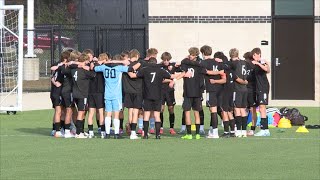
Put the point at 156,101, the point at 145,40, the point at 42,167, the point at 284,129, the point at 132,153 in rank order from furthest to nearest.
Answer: the point at 145,40 → the point at 284,129 → the point at 156,101 → the point at 132,153 → the point at 42,167

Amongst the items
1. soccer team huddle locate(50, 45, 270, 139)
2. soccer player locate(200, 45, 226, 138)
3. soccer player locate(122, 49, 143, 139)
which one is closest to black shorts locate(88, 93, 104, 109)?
soccer team huddle locate(50, 45, 270, 139)

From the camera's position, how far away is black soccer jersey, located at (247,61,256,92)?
23.8m

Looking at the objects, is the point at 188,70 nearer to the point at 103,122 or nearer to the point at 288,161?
the point at 103,122

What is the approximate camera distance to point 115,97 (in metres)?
23.2

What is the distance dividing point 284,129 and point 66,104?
535 cm

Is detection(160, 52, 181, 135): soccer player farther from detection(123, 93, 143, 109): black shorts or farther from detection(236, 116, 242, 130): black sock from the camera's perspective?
detection(236, 116, 242, 130): black sock

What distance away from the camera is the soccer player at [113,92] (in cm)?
2320

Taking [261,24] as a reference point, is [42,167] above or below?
below

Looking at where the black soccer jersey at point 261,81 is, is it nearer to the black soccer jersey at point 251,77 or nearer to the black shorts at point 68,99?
the black soccer jersey at point 251,77

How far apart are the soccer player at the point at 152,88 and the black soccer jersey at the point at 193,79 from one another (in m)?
0.41

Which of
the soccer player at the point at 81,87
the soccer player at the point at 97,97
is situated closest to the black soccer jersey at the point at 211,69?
the soccer player at the point at 97,97

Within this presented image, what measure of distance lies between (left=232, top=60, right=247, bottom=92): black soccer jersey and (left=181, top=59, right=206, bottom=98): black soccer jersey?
80 cm

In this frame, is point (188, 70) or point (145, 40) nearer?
point (188, 70)

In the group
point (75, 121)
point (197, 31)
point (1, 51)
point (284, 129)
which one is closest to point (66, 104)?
point (75, 121)
